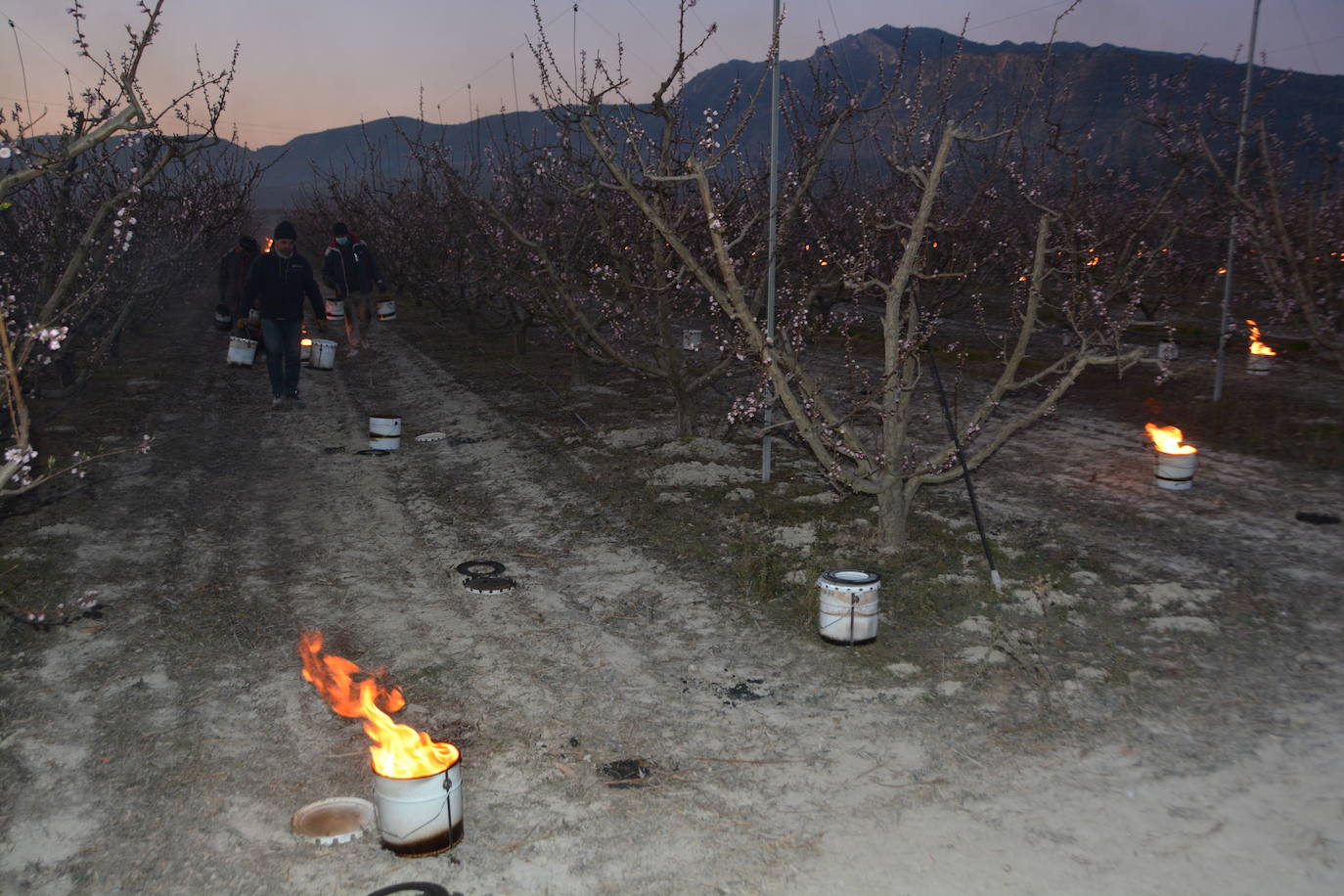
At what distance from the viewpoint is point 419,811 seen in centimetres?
337

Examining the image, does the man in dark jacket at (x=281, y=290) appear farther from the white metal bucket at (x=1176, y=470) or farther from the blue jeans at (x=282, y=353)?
the white metal bucket at (x=1176, y=470)

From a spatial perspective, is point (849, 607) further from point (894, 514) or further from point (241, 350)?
point (241, 350)

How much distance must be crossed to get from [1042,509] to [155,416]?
383 inches

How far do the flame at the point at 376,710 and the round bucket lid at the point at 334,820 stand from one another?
22cm

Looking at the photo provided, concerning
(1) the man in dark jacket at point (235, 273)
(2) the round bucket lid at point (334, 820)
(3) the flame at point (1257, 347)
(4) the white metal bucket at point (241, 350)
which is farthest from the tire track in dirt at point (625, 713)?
(3) the flame at point (1257, 347)

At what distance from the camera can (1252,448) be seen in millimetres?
9602

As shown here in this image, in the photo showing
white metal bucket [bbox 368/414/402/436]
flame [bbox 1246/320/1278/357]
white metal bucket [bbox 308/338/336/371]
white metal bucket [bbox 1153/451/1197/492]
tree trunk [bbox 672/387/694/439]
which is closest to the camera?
white metal bucket [bbox 1153/451/1197/492]

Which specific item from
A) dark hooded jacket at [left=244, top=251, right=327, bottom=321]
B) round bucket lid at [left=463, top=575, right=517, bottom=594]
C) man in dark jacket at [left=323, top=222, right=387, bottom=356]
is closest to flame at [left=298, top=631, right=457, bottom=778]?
round bucket lid at [left=463, top=575, right=517, bottom=594]

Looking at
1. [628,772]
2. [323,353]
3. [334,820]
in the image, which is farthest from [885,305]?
[323,353]

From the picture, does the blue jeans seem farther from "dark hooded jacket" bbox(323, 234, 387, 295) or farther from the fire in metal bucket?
the fire in metal bucket

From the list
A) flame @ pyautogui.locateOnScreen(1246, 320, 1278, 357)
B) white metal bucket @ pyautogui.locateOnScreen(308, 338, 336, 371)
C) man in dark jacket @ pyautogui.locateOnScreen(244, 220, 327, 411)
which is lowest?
flame @ pyautogui.locateOnScreen(1246, 320, 1278, 357)

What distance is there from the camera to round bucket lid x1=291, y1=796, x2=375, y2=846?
352 cm

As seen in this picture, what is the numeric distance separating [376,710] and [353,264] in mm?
11649

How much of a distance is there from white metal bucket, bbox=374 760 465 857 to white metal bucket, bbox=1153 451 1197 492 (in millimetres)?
6850
